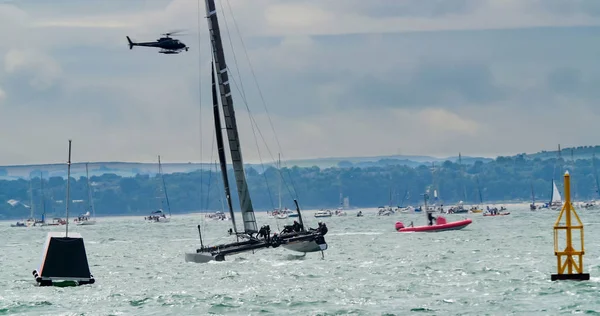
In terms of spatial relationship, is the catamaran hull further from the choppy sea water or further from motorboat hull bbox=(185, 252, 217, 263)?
motorboat hull bbox=(185, 252, 217, 263)

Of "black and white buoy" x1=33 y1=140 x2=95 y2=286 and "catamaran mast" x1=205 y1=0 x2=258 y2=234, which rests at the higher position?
"catamaran mast" x1=205 y1=0 x2=258 y2=234

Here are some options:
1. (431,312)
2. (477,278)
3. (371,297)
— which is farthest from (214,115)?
(431,312)

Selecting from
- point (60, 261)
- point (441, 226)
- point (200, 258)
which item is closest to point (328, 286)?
point (60, 261)

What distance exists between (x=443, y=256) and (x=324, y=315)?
38.9 metres

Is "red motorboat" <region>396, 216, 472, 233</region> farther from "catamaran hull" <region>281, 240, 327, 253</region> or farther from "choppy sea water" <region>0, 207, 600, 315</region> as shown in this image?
"catamaran hull" <region>281, 240, 327, 253</region>

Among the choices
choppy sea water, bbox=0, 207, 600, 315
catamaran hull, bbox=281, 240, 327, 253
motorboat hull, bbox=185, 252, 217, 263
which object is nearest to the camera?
choppy sea water, bbox=0, 207, 600, 315

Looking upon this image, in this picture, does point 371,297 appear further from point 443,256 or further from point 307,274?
point 443,256

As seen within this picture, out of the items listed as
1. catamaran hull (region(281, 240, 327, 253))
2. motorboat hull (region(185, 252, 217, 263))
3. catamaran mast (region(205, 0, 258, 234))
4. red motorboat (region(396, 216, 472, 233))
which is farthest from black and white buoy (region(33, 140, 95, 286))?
red motorboat (region(396, 216, 472, 233))

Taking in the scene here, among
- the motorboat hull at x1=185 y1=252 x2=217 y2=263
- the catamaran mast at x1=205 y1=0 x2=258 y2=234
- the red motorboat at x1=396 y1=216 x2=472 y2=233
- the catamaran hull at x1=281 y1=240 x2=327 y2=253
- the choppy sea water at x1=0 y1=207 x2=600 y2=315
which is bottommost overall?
the choppy sea water at x1=0 y1=207 x2=600 y2=315

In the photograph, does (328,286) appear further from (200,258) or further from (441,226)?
(441,226)

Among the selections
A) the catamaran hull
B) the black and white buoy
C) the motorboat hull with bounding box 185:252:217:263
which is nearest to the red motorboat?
the catamaran hull

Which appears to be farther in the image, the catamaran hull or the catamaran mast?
the catamaran mast

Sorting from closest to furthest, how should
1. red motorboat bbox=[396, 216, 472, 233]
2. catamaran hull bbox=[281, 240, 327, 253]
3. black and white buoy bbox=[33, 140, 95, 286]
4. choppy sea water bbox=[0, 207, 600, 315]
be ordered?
choppy sea water bbox=[0, 207, 600, 315] < black and white buoy bbox=[33, 140, 95, 286] < catamaran hull bbox=[281, 240, 327, 253] < red motorboat bbox=[396, 216, 472, 233]

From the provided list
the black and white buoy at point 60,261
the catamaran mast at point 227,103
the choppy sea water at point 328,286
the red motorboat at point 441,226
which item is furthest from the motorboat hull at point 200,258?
the red motorboat at point 441,226
